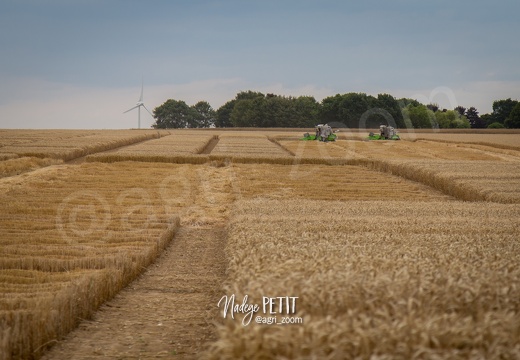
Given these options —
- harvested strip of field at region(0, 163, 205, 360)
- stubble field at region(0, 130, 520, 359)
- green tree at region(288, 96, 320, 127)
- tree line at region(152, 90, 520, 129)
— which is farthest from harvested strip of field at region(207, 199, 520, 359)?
green tree at region(288, 96, 320, 127)

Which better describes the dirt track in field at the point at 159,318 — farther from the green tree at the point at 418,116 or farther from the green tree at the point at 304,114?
the green tree at the point at 304,114

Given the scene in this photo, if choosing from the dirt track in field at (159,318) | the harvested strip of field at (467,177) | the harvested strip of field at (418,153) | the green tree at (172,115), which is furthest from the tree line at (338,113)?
the dirt track in field at (159,318)

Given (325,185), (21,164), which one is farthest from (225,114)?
(325,185)

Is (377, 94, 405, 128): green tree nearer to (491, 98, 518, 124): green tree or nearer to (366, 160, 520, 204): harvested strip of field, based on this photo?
(491, 98, 518, 124): green tree

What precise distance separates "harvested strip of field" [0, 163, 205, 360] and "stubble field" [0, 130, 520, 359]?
0.12 ft

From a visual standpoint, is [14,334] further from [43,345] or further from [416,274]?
[416,274]

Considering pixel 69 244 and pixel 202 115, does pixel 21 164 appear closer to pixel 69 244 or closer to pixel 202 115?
pixel 69 244

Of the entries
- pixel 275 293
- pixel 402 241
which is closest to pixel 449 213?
pixel 402 241

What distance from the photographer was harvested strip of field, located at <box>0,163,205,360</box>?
8905 mm

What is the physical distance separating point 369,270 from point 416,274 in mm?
554

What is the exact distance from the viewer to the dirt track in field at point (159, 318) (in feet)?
28.4

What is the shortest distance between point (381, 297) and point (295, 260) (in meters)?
1.92

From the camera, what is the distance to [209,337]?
9203mm

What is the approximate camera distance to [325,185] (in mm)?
28438
